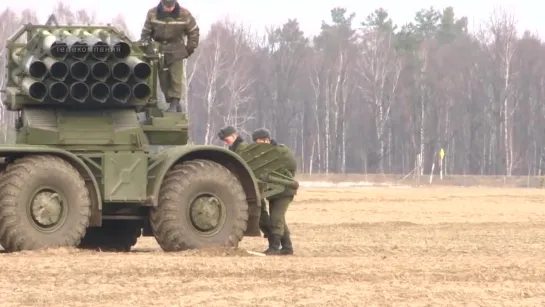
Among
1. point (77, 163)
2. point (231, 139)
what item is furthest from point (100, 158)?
point (231, 139)

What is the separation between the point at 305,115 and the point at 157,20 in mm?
80769

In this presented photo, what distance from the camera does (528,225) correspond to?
23.7m

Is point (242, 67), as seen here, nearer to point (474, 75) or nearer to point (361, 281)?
point (474, 75)

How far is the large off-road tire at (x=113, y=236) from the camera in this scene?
16.0m

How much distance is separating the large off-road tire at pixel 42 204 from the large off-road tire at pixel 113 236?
85.5 inches

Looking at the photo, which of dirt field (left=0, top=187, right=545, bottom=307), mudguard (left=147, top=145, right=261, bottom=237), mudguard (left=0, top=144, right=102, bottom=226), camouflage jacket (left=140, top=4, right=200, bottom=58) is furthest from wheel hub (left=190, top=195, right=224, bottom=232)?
camouflage jacket (left=140, top=4, right=200, bottom=58)

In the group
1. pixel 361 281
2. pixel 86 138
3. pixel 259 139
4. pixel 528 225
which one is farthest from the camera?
pixel 528 225

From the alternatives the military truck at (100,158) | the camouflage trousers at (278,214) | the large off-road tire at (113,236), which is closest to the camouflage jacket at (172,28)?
the military truck at (100,158)

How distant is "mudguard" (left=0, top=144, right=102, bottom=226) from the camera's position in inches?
536

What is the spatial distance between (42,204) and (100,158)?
91 centimetres

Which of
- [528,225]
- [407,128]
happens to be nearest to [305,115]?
[407,128]

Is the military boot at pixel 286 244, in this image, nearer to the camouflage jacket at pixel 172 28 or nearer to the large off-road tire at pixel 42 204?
the camouflage jacket at pixel 172 28

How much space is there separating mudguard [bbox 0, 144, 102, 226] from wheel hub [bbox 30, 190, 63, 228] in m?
0.41

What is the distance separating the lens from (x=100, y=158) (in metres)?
14.2
